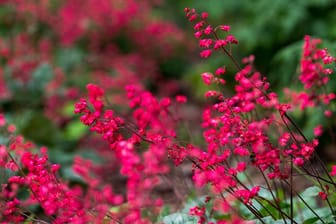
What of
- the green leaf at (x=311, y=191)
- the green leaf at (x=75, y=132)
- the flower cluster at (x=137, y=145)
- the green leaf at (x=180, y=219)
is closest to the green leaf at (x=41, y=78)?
the green leaf at (x=75, y=132)

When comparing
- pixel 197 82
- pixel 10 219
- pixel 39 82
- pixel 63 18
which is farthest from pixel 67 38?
pixel 10 219

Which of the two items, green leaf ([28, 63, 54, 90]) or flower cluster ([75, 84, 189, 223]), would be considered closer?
flower cluster ([75, 84, 189, 223])

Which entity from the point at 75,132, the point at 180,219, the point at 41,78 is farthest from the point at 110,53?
the point at 180,219

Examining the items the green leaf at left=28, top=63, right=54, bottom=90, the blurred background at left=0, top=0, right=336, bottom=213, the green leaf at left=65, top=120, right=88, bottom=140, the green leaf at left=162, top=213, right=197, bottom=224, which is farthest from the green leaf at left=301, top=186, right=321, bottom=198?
the green leaf at left=28, top=63, right=54, bottom=90

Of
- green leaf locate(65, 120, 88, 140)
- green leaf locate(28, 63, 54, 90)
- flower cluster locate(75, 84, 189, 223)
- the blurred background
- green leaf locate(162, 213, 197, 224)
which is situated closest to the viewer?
flower cluster locate(75, 84, 189, 223)

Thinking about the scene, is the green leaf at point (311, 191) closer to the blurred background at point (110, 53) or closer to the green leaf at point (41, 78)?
the blurred background at point (110, 53)

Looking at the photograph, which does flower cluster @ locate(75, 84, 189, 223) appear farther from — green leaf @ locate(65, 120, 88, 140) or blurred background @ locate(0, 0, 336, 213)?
green leaf @ locate(65, 120, 88, 140)

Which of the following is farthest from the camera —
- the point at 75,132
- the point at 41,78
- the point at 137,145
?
the point at 41,78

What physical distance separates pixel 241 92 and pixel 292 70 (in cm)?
242

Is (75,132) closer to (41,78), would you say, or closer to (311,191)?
(41,78)

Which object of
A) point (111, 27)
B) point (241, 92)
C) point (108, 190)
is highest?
point (111, 27)

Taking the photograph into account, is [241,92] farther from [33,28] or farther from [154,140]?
[33,28]

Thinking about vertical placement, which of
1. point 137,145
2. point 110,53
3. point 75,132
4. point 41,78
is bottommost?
point 137,145

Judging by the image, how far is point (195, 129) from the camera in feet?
21.1
